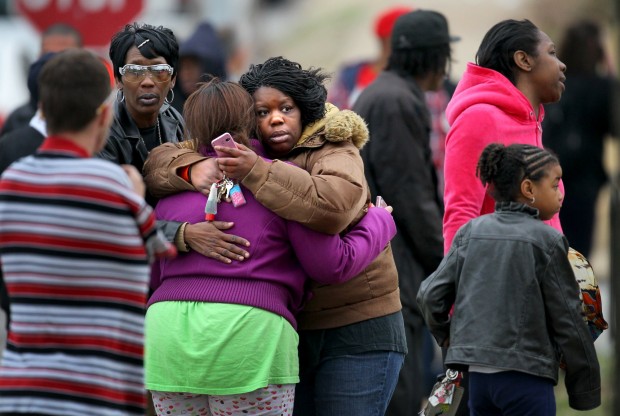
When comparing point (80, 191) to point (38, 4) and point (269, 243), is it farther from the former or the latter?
point (38, 4)

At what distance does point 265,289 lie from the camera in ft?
14.4

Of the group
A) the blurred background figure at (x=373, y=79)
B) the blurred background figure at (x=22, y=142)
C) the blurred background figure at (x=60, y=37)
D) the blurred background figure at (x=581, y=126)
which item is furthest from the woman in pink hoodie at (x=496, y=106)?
the blurred background figure at (x=581, y=126)

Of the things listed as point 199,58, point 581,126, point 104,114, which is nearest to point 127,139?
point 104,114

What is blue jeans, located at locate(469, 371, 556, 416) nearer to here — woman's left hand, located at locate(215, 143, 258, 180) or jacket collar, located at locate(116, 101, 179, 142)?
woman's left hand, located at locate(215, 143, 258, 180)

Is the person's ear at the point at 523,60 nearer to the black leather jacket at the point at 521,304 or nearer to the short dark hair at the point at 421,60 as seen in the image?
the black leather jacket at the point at 521,304

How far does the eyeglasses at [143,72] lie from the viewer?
16.3ft

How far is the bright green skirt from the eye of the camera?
4.32 meters

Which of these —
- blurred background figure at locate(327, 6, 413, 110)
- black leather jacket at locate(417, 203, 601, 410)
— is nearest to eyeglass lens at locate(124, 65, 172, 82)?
black leather jacket at locate(417, 203, 601, 410)

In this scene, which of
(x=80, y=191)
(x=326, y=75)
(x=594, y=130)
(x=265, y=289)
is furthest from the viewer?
(x=594, y=130)

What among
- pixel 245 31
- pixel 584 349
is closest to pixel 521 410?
pixel 584 349

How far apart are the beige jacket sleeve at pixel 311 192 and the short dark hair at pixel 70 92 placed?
2.09 ft

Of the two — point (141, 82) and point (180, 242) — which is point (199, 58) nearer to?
point (141, 82)

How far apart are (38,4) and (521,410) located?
4744 millimetres

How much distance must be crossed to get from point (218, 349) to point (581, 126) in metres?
6.00
